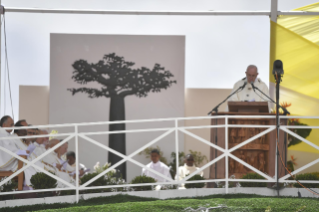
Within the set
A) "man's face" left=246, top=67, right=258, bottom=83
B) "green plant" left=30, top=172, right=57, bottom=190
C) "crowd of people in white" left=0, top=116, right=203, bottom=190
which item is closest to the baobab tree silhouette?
"crowd of people in white" left=0, top=116, right=203, bottom=190

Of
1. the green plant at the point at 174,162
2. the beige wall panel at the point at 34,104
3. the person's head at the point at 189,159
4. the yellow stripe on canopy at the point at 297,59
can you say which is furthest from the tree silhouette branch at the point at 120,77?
the yellow stripe on canopy at the point at 297,59

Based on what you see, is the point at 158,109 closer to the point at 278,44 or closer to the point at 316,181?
the point at 278,44

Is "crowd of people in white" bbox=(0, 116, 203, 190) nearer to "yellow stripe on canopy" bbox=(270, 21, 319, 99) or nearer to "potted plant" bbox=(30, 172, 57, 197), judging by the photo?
"potted plant" bbox=(30, 172, 57, 197)

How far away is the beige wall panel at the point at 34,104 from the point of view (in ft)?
33.1

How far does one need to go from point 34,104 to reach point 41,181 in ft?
15.0

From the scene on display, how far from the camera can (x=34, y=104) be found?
398 inches

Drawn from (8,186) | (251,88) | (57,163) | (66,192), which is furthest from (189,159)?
(8,186)

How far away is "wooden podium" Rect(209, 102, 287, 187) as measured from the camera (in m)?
5.95

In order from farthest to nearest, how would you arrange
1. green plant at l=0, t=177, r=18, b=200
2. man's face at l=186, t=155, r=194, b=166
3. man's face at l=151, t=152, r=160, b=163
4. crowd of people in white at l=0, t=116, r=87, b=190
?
man's face at l=151, t=152, r=160, b=163 < man's face at l=186, t=155, r=194, b=166 < crowd of people in white at l=0, t=116, r=87, b=190 < green plant at l=0, t=177, r=18, b=200

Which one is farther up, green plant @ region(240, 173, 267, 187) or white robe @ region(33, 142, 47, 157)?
white robe @ region(33, 142, 47, 157)

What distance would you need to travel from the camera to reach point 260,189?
584 centimetres

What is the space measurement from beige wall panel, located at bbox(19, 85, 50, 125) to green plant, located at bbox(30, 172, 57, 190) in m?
4.34

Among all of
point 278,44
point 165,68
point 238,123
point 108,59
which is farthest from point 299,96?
point 108,59

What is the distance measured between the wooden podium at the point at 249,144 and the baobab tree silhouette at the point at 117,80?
4137 millimetres
